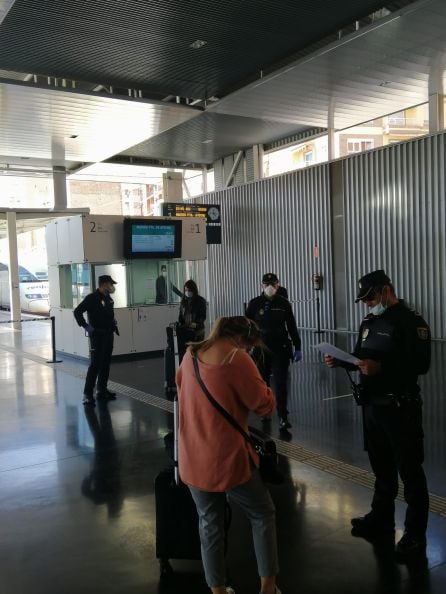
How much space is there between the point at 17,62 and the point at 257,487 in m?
10.8

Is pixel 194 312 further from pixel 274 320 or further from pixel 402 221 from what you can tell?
pixel 402 221

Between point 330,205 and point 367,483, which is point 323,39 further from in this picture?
point 367,483

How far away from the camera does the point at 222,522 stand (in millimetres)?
3062

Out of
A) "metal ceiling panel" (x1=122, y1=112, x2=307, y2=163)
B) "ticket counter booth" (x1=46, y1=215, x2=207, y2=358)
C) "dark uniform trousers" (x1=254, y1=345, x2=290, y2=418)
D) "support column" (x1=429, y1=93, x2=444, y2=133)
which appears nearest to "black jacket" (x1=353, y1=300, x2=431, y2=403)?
"dark uniform trousers" (x1=254, y1=345, x2=290, y2=418)

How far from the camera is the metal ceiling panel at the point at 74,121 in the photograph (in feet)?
42.9

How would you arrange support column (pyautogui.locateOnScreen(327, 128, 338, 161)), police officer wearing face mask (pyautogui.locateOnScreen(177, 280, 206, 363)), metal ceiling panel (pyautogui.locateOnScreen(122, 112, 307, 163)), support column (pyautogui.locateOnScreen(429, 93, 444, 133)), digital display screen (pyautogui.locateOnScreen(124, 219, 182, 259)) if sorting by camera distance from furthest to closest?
support column (pyautogui.locateOnScreen(327, 128, 338, 161)), metal ceiling panel (pyautogui.locateOnScreen(122, 112, 307, 163)), support column (pyautogui.locateOnScreen(429, 93, 444, 133)), digital display screen (pyautogui.locateOnScreen(124, 219, 182, 259)), police officer wearing face mask (pyautogui.locateOnScreen(177, 280, 206, 363))

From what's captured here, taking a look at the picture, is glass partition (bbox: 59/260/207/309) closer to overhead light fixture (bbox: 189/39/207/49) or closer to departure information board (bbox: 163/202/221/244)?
overhead light fixture (bbox: 189/39/207/49)

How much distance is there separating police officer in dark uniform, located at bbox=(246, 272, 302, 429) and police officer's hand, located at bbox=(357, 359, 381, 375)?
296cm

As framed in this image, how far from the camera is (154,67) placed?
39.4 ft

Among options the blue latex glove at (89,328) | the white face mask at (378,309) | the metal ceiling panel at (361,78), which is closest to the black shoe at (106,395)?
the blue latex glove at (89,328)

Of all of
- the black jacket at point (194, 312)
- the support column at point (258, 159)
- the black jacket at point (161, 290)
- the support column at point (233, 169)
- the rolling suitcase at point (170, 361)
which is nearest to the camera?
the rolling suitcase at point (170, 361)

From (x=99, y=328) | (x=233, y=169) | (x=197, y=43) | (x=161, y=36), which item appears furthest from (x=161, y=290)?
Result: (x=233, y=169)

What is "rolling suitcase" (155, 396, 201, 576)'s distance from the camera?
3594 mm

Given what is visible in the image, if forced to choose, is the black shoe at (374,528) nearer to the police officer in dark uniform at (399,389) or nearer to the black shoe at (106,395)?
the police officer in dark uniform at (399,389)
